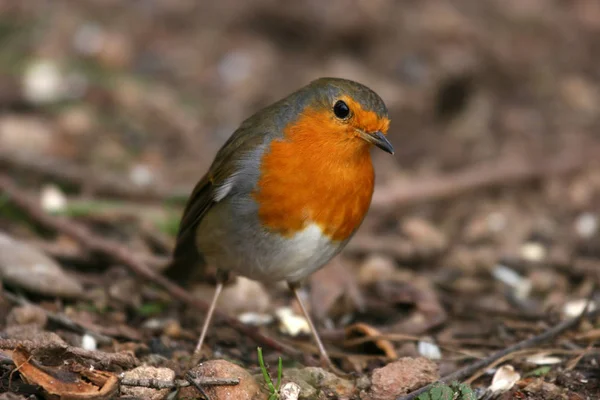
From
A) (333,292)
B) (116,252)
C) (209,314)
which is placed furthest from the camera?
(333,292)

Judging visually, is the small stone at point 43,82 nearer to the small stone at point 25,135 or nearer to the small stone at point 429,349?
the small stone at point 25,135

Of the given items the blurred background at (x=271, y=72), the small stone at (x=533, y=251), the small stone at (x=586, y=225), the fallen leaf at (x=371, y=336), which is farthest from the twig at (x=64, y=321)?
the small stone at (x=586, y=225)

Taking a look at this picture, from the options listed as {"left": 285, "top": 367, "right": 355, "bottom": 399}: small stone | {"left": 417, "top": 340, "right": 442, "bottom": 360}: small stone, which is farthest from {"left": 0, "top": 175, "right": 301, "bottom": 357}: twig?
{"left": 417, "top": 340, "right": 442, "bottom": 360}: small stone

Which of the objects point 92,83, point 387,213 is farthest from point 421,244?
point 92,83

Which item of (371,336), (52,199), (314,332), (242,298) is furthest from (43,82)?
(371,336)

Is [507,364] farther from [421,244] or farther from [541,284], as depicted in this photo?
[421,244]

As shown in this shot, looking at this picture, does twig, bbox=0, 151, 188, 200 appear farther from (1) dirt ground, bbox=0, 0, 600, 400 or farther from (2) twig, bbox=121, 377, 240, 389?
(2) twig, bbox=121, 377, 240, 389

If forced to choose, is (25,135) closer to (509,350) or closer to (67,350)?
(67,350)
